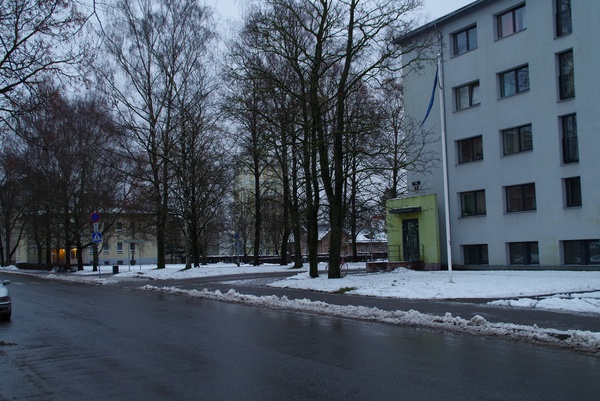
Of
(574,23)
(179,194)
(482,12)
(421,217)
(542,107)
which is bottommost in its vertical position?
(421,217)

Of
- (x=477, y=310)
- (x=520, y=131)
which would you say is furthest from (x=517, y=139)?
(x=477, y=310)

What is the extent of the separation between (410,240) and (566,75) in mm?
11953

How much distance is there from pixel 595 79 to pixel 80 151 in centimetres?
3470

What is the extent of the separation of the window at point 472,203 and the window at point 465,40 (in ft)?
25.4

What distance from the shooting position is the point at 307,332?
11.5 m

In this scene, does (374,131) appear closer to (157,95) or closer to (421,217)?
(421,217)

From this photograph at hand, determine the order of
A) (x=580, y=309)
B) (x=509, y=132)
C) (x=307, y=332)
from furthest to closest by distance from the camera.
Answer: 1. (x=509, y=132)
2. (x=580, y=309)
3. (x=307, y=332)

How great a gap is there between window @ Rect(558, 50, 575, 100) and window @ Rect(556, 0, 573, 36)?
1023 millimetres

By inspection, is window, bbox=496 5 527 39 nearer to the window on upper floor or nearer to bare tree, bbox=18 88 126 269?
the window on upper floor

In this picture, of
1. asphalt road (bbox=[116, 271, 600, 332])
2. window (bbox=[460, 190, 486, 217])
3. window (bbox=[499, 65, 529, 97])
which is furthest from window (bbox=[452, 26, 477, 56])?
asphalt road (bbox=[116, 271, 600, 332])

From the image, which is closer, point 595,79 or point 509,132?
point 595,79

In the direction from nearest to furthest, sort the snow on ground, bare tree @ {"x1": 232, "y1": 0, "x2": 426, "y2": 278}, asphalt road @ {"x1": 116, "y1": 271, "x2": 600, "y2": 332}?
the snow on ground
asphalt road @ {"x1": 116, "y1": 271, "x2": 600, "y2": 332}
bare tree @ {"x1": 232, "y1": 0, "x2": 426, "y2": 278}

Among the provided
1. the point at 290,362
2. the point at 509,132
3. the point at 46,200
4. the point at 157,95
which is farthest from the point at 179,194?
the point at 290,362

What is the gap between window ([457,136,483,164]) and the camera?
97.8 ft
